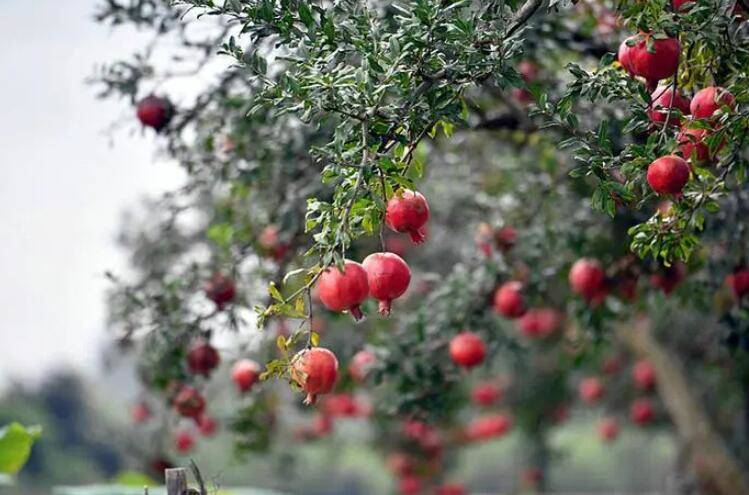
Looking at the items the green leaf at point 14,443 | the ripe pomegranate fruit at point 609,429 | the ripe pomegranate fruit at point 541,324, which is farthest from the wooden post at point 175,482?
the ripe pomegranate fruit at point 609,429

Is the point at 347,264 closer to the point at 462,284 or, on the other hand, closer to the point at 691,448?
the point at 462,284

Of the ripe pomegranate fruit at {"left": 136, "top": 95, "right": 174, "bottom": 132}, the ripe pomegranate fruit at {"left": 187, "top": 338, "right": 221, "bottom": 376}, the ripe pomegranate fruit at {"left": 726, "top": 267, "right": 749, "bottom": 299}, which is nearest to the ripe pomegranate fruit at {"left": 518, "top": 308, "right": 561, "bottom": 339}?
the ripe pomegranate fruit at {"left": 726, "top": 267, "right": 749, "bottom": 299}

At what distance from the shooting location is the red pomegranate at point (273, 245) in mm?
3574

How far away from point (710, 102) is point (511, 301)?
4.92 ft

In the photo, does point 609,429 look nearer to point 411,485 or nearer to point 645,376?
point 645,376

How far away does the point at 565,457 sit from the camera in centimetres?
780

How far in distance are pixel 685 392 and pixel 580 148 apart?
4.40m

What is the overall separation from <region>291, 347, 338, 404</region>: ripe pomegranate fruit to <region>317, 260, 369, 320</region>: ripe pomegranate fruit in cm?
13

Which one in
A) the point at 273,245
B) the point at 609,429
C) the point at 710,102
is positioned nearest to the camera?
the point at 710,102

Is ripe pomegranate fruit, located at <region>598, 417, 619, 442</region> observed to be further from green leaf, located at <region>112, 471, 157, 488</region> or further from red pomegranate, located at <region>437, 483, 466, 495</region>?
green leaf, located at <region>112, 471, 157, 488</region>

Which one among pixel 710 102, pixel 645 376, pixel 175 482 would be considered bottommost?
pixel 175 482

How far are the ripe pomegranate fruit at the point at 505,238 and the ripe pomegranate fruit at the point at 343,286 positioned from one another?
6.24ft

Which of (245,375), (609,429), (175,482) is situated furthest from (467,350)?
(609,429)

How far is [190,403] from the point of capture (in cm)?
343
